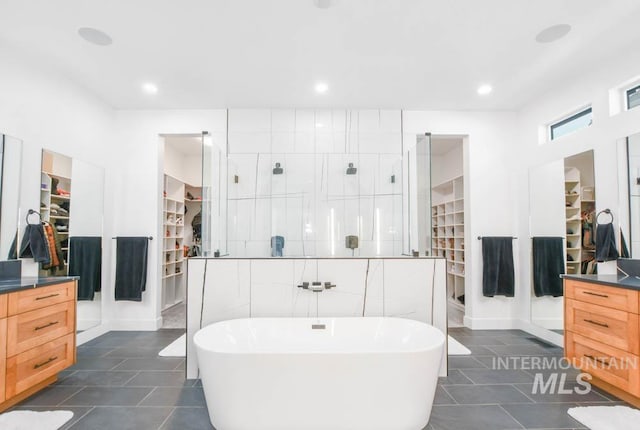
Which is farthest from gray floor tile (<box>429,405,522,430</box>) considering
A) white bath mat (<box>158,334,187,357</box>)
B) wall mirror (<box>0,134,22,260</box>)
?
wall mirror (<box>0,134,22,260</box>)

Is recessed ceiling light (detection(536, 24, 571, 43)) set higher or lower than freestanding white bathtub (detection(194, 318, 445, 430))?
higher

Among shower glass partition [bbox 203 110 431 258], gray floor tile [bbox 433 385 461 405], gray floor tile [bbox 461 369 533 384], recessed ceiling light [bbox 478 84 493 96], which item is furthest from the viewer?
recessed ceiling light [bbox 478 84 493 96]

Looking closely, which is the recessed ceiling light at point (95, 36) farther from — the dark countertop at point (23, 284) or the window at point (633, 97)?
the window at point (633, 97)

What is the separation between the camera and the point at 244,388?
6.07 ft

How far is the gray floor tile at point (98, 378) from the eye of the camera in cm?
257

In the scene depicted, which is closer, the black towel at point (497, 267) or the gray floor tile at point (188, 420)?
the gray floor tile at point (188, 420)

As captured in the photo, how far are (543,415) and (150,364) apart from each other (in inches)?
120

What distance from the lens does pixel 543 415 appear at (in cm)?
210

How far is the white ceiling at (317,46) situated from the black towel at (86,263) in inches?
65.0

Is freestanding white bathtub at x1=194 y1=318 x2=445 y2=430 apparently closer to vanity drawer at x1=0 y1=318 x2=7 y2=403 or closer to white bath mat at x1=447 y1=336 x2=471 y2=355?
vanity drawer at x1=0 y1=318 x2=7 y2=403

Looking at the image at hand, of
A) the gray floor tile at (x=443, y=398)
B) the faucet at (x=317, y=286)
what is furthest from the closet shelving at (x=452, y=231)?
the gray floor tile at (x=443, y=398)

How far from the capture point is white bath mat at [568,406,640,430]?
196cm

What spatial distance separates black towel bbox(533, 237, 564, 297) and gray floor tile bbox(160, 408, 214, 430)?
11.5ft

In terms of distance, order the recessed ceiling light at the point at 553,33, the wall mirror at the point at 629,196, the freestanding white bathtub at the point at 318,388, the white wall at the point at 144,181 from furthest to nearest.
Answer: the white wall at the point at 144,181, the wall mirror at the point at 629,196, the recessed ceiling light at the point at 553,33, the freestanding white bathtub at the point at 318,388
